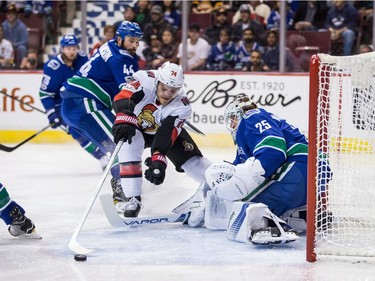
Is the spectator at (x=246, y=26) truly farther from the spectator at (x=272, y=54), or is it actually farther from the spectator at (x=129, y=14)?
the spectator at (x=129, y=14)

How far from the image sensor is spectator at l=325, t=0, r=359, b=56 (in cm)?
818

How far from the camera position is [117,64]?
5.60m

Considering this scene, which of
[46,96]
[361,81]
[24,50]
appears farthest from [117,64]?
[24,50]

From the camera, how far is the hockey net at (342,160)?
149 inches

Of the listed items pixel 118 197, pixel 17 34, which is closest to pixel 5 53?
pixel 17 34

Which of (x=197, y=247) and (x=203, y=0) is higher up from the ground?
(x=203, y=0)

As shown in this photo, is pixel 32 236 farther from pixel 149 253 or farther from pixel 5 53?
pixel 5 53

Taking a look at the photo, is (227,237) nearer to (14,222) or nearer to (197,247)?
(197,247)

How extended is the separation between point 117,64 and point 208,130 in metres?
2.84

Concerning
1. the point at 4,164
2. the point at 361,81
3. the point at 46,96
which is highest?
the point at 361,81

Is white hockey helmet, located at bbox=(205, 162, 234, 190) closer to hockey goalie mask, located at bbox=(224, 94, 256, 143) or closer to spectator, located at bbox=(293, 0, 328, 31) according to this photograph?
hockey goalie mask, located at bbox=(224, 94, 256, 143)

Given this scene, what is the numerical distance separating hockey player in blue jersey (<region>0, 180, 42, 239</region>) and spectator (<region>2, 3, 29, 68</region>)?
4634 mm

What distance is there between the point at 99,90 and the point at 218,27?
2.83 metres

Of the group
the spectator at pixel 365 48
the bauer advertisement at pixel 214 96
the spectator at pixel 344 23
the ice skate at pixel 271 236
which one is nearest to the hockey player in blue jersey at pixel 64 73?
the bauer advertisement at pixel 214 96
